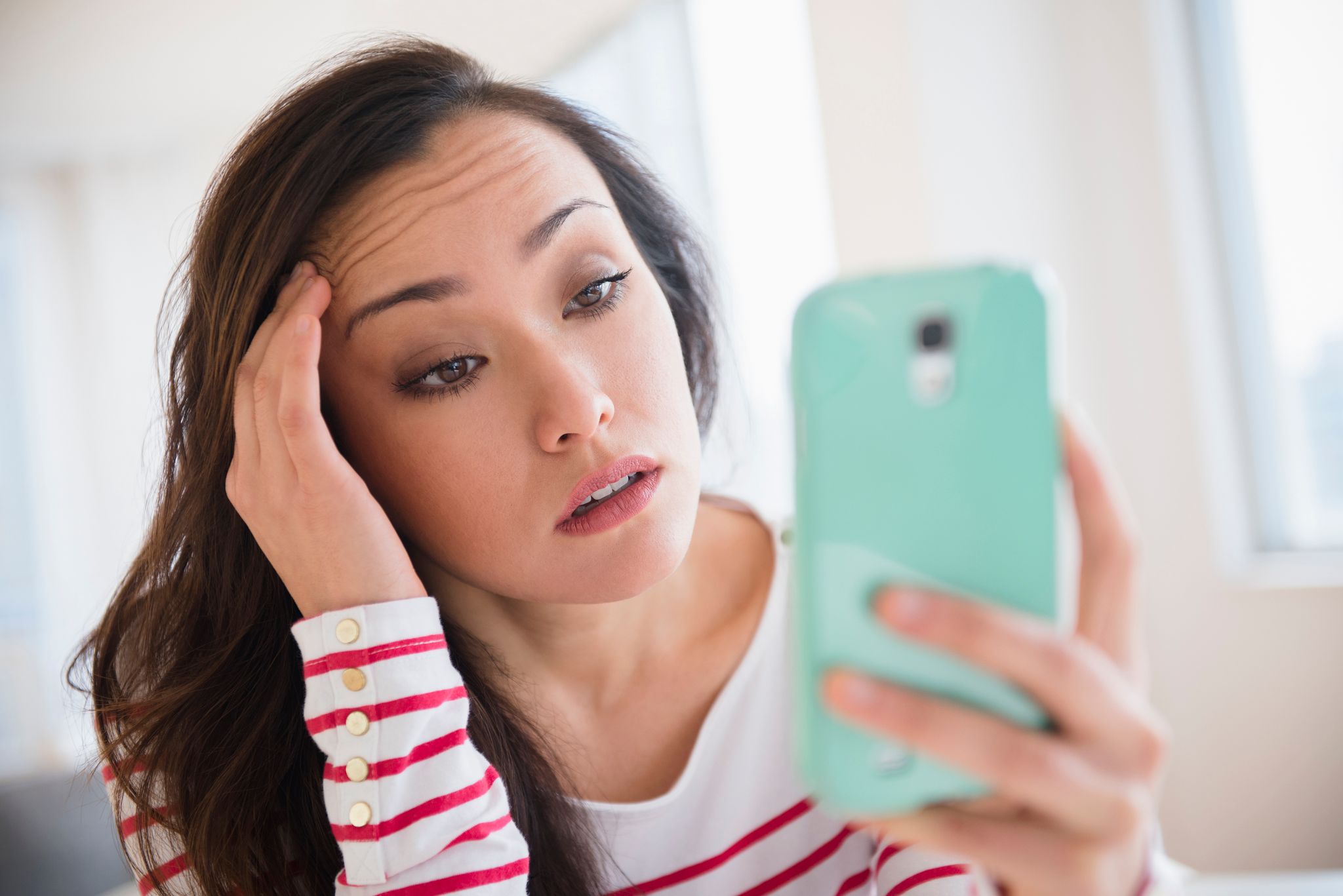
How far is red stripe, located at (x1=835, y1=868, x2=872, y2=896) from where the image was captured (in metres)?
0.96

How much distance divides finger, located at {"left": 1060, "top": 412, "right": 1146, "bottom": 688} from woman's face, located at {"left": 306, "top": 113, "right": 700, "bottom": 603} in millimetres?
400

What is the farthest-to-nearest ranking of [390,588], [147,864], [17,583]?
1. [17,583]
2. [147,864]
3. [390,588]

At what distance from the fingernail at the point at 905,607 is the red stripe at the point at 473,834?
0.47 m

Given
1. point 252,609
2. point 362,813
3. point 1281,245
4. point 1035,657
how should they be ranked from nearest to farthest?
point 1035,657
point 362,813
point 252,609
point 1281,245

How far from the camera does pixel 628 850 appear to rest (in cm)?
93

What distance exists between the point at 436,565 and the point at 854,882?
54 cm

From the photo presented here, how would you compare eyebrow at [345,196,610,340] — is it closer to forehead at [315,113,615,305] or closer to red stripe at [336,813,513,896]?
forehead at [315,113,615,305]

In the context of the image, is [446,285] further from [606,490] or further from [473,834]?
[473,834]

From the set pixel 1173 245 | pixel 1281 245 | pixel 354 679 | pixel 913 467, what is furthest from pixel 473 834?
pixel 1281 245

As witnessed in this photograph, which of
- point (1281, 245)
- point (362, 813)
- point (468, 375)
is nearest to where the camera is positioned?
point (362, 813)

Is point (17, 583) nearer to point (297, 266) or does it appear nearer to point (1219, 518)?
point (297, 266)

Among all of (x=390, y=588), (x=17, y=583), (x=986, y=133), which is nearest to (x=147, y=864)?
(x=390, y=588)

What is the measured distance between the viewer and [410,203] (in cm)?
81

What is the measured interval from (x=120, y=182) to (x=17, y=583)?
1.89 m
